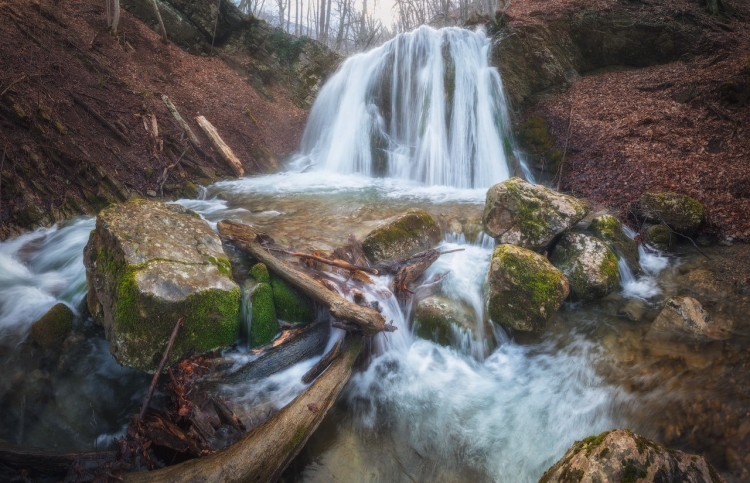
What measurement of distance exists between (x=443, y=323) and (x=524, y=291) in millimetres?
1177

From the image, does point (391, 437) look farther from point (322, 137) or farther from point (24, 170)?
point (322, 137)

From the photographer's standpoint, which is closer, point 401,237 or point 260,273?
point 260,273

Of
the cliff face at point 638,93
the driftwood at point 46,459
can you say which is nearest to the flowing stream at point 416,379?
the driftwood at point 46,459

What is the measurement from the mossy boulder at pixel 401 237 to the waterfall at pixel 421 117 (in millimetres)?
4568

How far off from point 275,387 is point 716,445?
400 cm

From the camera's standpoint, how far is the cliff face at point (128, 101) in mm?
6383

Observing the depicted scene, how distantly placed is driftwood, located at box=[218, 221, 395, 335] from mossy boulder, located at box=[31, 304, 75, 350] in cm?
203

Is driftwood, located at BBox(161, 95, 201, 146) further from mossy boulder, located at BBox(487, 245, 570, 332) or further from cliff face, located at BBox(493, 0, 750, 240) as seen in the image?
cliff face, located at BBox(493, 0, 750, 240)

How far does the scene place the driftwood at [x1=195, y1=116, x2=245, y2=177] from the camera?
10445 millimetres

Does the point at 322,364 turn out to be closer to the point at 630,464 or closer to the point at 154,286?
the point at 154,286

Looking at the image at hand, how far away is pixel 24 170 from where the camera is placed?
237 inches

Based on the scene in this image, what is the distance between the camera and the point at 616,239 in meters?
6.02

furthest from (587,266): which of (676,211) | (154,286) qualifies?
(154,286)

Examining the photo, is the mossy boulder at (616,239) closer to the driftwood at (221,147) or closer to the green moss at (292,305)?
the green moss at (292,305)
